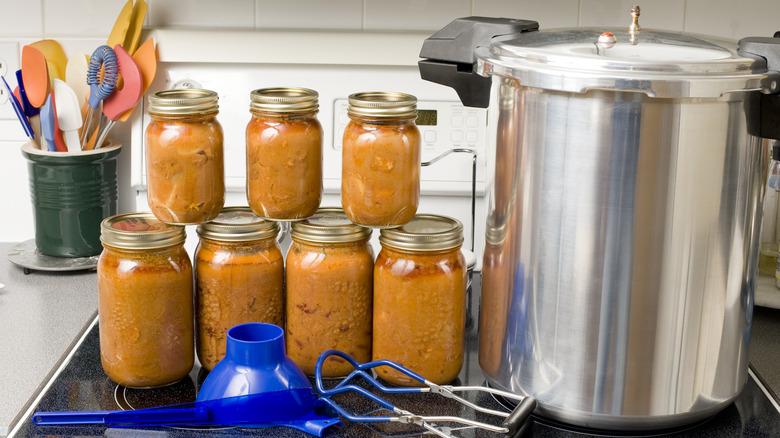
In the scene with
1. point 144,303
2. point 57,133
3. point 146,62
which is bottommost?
point 144,303

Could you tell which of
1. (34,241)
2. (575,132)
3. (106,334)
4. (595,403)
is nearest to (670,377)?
(595,403)

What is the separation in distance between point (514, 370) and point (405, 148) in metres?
0.25

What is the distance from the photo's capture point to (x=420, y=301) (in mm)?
911

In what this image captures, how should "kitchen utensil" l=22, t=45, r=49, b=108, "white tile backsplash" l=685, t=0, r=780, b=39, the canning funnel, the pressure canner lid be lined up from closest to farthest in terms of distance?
the pressure canner lid → the canning funnel → "kitchen utensil" l=22, t=45, r=49, b=108 → "white tile backsplash" l=685, t=0, r=780, b=39

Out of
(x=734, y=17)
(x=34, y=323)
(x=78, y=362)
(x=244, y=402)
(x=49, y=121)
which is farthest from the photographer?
(x=734, y=17)

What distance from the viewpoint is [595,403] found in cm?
81

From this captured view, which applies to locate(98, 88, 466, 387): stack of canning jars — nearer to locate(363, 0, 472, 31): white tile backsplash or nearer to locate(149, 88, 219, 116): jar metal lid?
locate(149, 88, 219, 116): jar metal lid

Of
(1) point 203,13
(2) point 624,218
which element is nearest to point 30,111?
(1) point 203,13

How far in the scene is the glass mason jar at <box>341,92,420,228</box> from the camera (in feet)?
2.92

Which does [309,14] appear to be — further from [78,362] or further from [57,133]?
[78,362]

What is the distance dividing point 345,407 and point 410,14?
2.49 ft

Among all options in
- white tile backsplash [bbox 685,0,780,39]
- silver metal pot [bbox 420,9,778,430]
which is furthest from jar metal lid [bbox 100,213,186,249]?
white tile backsplash [bbox 685,0,780,39]

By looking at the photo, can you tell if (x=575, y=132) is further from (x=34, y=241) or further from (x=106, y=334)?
(x=34, y=241)

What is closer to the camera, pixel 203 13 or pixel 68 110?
pixel 68 110
